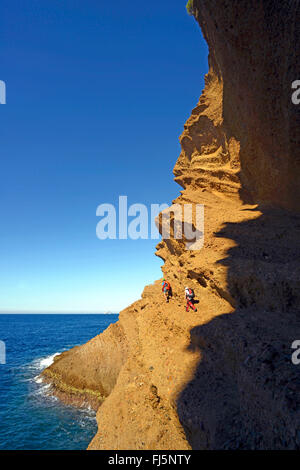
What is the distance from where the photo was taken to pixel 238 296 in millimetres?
10125

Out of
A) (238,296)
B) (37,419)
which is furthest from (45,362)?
(238,296)

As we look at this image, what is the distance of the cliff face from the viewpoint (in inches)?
240

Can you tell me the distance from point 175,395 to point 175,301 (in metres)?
6.13

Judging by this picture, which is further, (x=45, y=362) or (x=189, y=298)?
(x=45, y=362)

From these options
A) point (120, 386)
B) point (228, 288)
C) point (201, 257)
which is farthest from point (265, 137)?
point (120, 386)

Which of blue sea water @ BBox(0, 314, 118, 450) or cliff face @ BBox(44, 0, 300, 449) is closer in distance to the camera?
cliff face @ BBox(44, 0, 300, 449)

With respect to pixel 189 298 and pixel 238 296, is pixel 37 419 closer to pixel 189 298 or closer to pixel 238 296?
pixel 189 298

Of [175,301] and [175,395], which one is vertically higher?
[175,301]

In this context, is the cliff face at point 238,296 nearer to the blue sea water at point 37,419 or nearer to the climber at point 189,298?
the climber at point 189,298

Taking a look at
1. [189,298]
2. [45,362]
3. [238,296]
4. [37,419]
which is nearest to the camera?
[238,296]

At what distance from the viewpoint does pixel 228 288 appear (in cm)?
1036

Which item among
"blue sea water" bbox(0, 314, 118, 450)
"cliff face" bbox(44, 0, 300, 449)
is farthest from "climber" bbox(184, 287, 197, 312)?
"blue sea water" bbox(0, 314, 118, 450)

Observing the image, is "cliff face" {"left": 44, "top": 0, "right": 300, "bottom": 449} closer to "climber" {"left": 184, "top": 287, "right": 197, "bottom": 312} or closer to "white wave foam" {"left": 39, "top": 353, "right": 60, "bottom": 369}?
"climber" {"left": 184, "top": 287, "right": 197, "bottom": 312}
